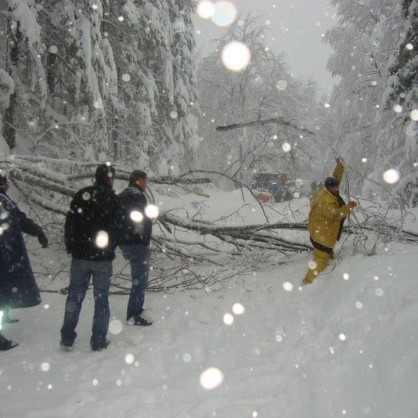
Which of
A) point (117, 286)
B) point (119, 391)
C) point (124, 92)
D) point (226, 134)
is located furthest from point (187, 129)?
point (119, 391)

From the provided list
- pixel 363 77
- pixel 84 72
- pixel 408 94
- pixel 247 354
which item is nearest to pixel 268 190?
pixel 363 77

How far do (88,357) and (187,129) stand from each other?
1552 cm

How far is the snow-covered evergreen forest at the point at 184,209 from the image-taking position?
3.53 meters

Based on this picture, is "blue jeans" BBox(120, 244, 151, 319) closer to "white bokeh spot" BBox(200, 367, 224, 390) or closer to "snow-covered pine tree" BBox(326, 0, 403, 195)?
"white bokeh spot" BBox(200, 367, 224, 390)

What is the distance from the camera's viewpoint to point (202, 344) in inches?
173

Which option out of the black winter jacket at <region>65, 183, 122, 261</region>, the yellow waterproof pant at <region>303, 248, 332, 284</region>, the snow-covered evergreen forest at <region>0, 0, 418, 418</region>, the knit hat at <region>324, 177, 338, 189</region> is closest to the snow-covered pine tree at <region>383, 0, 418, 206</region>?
the snow-covered evergreen forest at <region>0, 0, 418, 418</region>

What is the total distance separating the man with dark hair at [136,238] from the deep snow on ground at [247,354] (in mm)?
265

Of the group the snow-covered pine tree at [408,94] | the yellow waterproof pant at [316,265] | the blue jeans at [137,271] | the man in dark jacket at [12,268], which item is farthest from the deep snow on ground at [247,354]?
the snow-covered pine tree at [408,94]

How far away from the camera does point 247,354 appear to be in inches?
163

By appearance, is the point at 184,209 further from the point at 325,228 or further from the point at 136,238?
the point at 325,228

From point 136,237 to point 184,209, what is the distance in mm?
2294

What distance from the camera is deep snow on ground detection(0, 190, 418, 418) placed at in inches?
125

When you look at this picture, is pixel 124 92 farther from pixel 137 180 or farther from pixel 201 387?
pixel 201 387

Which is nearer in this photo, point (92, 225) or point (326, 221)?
point (92, 225)
